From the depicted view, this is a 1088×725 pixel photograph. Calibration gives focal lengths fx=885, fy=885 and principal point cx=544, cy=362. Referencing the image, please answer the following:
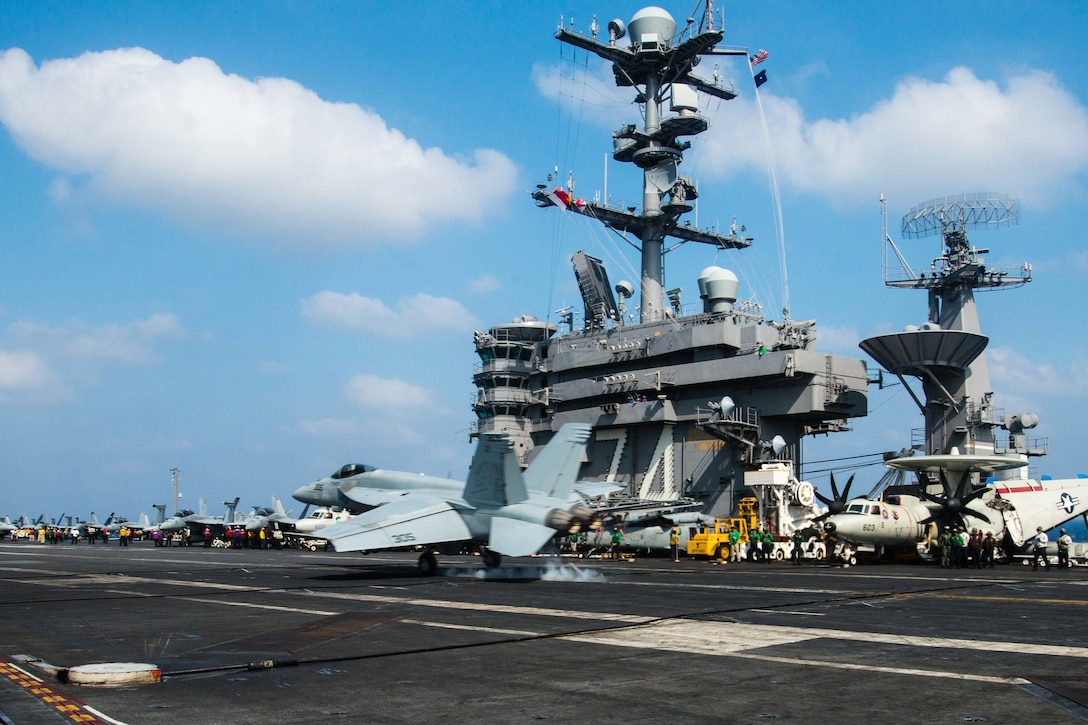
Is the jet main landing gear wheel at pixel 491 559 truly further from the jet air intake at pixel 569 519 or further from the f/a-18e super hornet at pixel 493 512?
the jet air intake at pixel 569 519

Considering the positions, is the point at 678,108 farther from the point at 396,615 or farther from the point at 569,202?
the point at 396,615

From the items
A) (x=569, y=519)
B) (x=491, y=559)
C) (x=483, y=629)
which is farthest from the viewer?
(x=491, y=559)

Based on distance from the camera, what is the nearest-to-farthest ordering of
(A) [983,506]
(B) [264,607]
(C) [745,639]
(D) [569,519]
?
(C) [745,639] → (B) [264,607] → (D) [569,519] → (A) [983,506]

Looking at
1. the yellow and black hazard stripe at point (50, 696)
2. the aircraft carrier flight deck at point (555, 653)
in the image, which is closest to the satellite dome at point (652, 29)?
the aircraft carrier flight deck at point (555, 653)

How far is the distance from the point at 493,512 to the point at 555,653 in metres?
15.1

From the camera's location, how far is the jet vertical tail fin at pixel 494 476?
1073 inches

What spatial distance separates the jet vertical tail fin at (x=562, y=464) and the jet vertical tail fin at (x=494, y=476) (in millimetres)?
1636

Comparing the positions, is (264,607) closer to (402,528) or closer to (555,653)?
(402,528)

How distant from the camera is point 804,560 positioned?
40.2 metres

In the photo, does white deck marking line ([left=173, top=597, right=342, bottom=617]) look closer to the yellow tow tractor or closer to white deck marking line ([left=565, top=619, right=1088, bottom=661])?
white deck marking line ([left=565, top=619, right=1088, bottom=661])

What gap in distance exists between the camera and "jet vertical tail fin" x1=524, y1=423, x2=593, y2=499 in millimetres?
29266

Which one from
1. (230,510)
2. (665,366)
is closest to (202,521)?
(230,510)

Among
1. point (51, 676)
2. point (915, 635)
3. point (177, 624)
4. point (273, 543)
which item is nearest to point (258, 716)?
point (51, 676)

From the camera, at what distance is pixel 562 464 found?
29.4 meters
